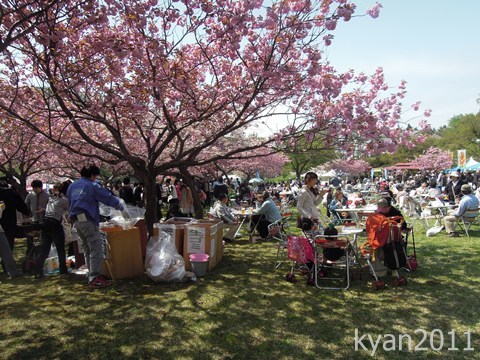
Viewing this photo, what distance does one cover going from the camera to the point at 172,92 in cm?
699

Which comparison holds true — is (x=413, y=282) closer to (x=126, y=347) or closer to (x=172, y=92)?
(x=126, y=347)

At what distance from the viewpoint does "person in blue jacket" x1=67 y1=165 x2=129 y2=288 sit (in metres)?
4.94

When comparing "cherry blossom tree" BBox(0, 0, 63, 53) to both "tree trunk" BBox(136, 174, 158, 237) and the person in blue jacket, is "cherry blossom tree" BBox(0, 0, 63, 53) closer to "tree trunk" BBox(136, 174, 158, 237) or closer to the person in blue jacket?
the person in blue jacket

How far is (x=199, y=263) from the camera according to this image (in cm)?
548

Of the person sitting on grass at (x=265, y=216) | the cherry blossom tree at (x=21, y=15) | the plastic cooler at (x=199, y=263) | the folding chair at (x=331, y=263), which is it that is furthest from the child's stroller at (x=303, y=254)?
the cherry blossom tree at (x=21, y=15)

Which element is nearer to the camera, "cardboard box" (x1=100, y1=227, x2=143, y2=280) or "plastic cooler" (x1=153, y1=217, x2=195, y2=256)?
"cardboard box" (x1=100, y1=227, x2=143, y2=280)

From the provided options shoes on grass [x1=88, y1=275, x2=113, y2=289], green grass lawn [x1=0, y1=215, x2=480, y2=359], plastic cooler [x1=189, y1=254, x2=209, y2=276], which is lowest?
green grass lawn [x1=0, y1=215, x2=480, y2=359]

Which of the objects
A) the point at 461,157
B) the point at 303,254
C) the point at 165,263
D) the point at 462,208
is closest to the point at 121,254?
the point at 165,263

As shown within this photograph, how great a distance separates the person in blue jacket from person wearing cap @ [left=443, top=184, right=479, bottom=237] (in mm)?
6809

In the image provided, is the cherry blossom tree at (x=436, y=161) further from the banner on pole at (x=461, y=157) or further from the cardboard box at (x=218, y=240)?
the cardboard box at (x=218, y=240)

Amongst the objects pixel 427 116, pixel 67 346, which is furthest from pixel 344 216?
pixel 67 346

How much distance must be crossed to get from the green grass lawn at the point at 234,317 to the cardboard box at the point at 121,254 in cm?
21

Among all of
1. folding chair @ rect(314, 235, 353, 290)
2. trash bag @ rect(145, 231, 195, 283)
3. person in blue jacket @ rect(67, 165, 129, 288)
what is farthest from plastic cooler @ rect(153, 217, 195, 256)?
folding chair @ rect(314, 235, 353, 290)

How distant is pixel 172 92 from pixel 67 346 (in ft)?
15.9
